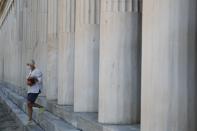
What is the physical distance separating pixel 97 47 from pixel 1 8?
47.1 metres

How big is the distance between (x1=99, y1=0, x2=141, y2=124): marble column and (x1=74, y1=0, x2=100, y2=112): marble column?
2.78 metres

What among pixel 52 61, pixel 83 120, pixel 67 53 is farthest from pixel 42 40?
pixel 83 120

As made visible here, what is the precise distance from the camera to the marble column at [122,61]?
1074 cm

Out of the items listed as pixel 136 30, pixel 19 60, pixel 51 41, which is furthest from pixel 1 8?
pixel 136 30

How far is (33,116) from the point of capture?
18.2 metres

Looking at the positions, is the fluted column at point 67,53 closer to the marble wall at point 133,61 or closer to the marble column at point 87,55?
the marble wall at point 133,61

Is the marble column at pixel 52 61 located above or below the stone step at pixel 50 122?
above

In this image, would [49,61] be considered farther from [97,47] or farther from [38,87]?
[97,47]

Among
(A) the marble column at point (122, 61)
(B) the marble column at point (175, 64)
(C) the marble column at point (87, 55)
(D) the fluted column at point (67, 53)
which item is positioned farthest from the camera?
Result: (D) the fluted column at point (67, 53)

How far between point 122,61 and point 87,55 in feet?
10.6

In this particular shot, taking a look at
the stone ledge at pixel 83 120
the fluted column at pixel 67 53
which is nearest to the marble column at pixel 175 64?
the stone ledge at pixel 83 120

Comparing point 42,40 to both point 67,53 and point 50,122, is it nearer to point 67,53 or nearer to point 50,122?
point 67,53

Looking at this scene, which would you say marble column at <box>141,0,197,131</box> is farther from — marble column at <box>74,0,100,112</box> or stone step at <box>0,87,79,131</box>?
marble column at <box>74,0,100,112</box>

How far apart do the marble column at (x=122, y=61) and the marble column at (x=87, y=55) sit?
278 cm
